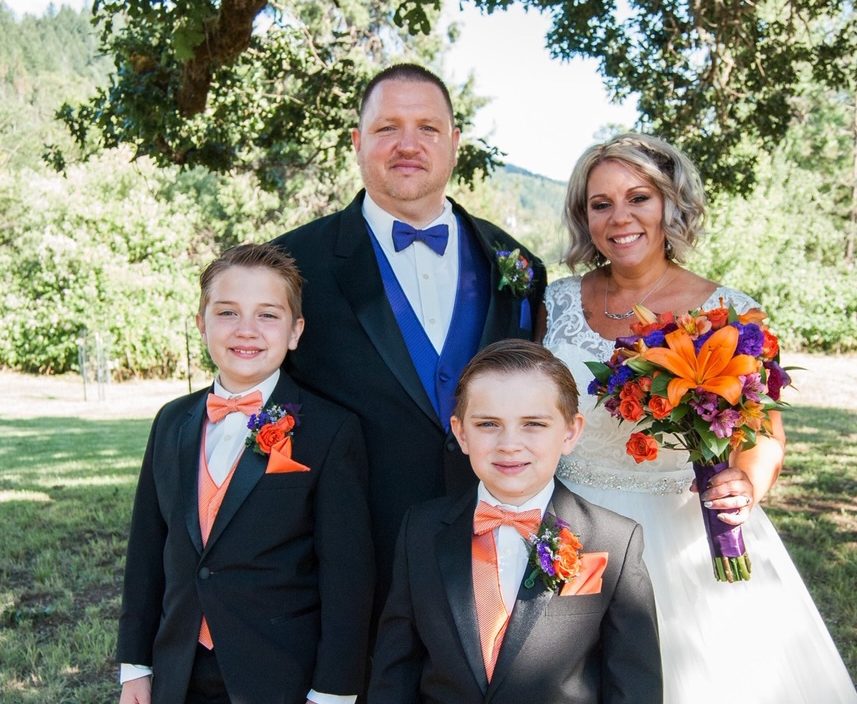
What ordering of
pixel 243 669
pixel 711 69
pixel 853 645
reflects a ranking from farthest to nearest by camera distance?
1. pixel 711 69
2. pixel 853 645
3. pixel 243 669

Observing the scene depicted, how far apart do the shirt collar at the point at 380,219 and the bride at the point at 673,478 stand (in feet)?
1.78

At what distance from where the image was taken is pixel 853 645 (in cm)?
482

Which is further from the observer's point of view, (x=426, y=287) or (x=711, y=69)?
(x=711, y=69)

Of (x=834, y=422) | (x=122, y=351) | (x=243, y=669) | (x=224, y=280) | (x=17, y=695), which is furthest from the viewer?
(x=122, y=351)

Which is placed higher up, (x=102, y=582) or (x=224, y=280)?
(x=224, y=280)

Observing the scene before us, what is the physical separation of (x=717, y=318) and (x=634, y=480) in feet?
2.55

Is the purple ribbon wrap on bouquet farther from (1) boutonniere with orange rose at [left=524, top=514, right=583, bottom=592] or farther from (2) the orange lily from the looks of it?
(1) boutonniere with orange rose at [left=524, top=514, right=583, bottom=592]

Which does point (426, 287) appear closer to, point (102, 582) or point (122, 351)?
point (102, 582)

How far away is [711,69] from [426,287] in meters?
5.57

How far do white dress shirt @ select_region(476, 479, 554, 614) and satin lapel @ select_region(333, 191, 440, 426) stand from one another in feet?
2.17

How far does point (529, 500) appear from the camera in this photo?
2.40m

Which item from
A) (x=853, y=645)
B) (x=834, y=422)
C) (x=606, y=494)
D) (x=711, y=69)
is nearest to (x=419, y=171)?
(x=606, y=494)

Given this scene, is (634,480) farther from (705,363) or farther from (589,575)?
(589,575)

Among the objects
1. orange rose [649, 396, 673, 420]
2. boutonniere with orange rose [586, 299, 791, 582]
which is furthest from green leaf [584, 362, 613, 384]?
orange rose [649, 396, 673, 420]
